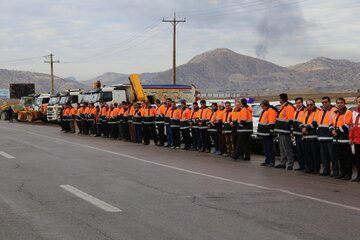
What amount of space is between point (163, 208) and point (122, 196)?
1208 mm

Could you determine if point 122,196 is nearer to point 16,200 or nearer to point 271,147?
point 16,200

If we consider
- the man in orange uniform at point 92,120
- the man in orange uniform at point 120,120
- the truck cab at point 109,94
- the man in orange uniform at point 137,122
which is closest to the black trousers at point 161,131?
the man in orange uniform at point 137,122

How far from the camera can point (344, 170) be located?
1154cm

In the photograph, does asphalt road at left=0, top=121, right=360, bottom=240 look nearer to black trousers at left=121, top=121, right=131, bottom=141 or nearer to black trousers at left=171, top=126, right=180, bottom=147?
black trousers at left=171, top=126, right=180, bottom=147

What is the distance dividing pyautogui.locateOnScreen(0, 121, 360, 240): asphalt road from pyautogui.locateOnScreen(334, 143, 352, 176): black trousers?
0.42 m

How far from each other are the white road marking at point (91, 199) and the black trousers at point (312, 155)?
6.02 metres

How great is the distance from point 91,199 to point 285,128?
6.64 metres

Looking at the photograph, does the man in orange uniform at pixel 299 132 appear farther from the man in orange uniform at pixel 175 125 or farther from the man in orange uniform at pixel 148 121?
the man in orange uniform at pixel 148 121

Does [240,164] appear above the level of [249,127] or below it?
below

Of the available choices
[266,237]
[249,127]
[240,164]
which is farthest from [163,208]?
[249,127]

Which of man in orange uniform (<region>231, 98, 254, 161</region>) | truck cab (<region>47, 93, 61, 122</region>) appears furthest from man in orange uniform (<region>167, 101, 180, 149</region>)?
truck cab (<region>47, 93, 61, 122</region>)

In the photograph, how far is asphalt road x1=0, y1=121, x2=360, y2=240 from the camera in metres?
6.31

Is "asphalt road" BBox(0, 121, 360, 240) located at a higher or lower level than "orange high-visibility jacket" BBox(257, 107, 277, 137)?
lower

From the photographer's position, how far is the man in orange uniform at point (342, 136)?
1146 cm
